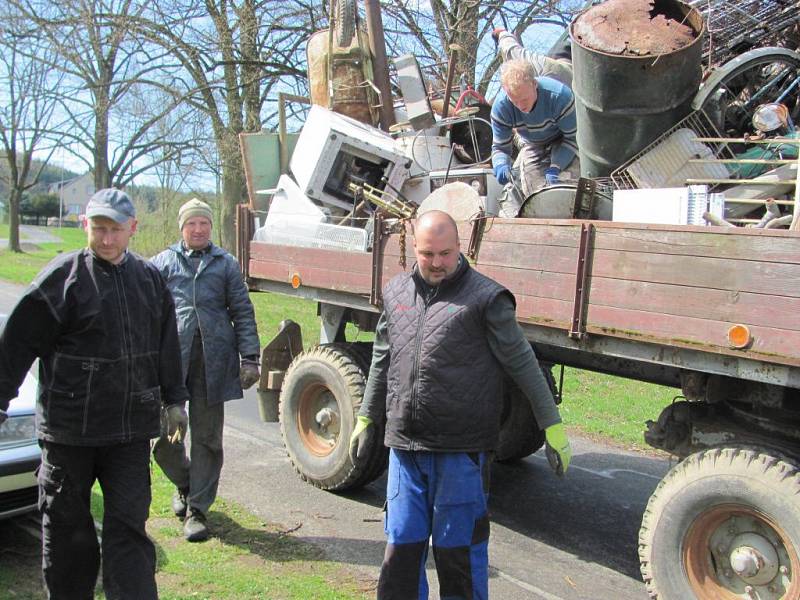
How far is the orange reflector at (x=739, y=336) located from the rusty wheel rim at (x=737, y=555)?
74 cm

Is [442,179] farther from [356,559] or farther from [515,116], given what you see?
[356,559]

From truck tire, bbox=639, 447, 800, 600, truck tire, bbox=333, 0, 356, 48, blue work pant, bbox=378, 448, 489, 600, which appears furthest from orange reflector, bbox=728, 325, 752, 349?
truck tire, bbox=333, 0, 356, 48

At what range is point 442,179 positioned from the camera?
19.1 ft

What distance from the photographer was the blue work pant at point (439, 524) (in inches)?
123

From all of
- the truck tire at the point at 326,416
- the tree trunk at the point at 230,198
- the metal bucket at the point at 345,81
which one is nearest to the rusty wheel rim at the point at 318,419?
the truck tire at the point at 326,416

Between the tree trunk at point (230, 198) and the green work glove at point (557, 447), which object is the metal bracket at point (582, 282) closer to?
the green work glove at point (557, 447)

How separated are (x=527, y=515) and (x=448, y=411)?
7.94 ft

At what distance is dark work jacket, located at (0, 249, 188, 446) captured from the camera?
312cm

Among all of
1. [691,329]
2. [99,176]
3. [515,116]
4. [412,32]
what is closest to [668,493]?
[691,329]

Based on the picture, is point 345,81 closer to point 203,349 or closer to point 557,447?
point 203,349

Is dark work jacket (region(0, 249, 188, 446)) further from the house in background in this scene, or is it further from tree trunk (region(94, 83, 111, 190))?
the house in background

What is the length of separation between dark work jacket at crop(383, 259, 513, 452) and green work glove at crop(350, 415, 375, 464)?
30 cm

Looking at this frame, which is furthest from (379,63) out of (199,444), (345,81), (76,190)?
(76,190)

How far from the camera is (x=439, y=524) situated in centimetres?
315
